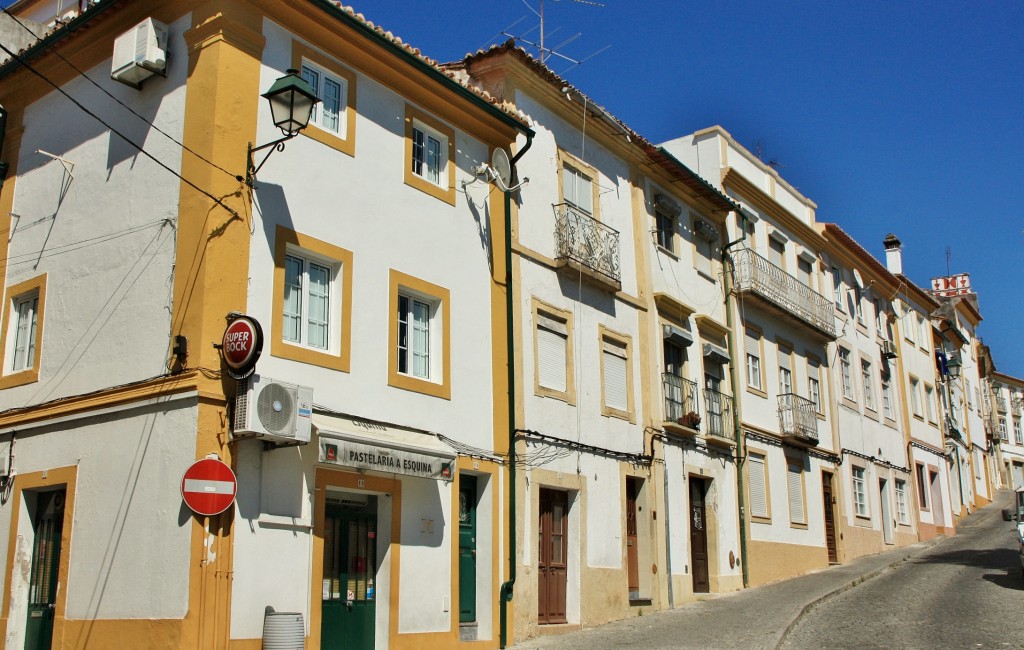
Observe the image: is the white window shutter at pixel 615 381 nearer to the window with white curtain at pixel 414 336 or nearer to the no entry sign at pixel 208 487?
the window with white curtain at pixel 414 336

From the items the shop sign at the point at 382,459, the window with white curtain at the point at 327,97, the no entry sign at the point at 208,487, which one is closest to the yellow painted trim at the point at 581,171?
the window with white curtain at the point at 327,97

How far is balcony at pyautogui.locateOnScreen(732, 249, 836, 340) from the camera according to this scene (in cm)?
2320

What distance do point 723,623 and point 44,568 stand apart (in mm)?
9369

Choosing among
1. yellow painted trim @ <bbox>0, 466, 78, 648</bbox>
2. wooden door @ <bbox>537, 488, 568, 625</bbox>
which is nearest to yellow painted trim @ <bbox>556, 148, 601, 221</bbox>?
wooden door @ <bbox>537, 488, 568, 625</bbox>

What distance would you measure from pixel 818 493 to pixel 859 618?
9.98m

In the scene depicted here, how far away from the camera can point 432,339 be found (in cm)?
1405

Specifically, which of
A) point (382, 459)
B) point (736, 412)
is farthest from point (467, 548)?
point (736, 412)

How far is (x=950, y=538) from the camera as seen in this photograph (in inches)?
1255

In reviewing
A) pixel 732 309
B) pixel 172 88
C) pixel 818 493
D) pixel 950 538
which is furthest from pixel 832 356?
pixel 172 88

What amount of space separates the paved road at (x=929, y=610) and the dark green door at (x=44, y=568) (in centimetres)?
905

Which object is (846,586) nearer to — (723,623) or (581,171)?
(723,623)

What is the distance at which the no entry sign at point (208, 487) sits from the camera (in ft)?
33.5

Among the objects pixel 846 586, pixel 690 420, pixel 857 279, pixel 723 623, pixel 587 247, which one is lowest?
pixel 723 623

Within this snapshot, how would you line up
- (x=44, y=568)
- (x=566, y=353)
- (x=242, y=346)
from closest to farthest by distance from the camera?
(x=242, y=346) → (x=44, y=568) → (x=566, y=353)
